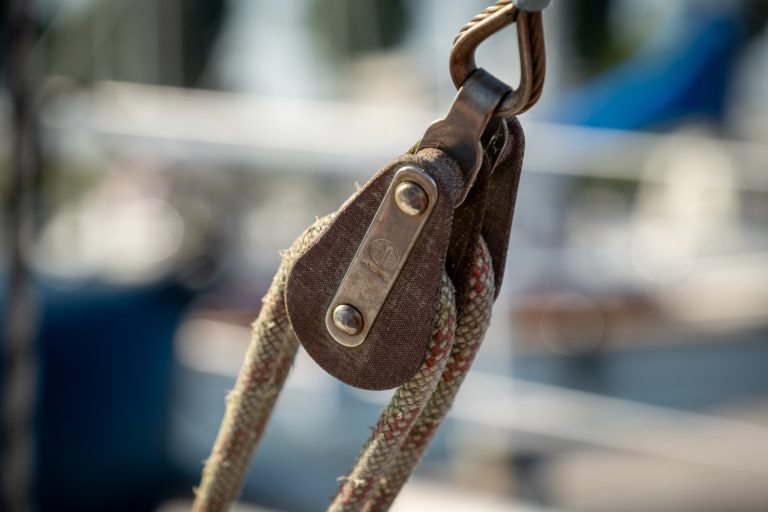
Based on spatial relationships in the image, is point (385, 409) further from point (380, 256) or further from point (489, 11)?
point (489, 11)

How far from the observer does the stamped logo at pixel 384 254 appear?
1.64 feet

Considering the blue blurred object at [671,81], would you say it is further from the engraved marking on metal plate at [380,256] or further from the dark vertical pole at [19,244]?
the engraved marking on metal plate at [380,256]

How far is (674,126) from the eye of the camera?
4195mm

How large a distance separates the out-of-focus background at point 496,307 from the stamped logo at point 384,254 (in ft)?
3.80

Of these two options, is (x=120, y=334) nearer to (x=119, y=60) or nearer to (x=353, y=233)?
(x=353, y=233)

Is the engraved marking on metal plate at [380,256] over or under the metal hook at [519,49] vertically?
under

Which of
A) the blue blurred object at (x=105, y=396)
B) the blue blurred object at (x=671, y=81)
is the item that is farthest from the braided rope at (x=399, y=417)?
the blue blurred object at (x=671, y=81)

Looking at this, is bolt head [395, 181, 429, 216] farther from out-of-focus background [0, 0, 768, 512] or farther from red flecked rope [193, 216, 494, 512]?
out-of-focus background [0, 0, 768, 512]

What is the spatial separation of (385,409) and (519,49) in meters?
0.23

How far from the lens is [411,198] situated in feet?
1.58

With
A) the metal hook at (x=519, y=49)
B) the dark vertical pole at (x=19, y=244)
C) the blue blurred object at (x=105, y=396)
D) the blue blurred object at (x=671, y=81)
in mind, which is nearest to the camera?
the metal hook at (x=519, y=49)

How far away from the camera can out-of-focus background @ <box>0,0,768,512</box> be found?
2.32 m

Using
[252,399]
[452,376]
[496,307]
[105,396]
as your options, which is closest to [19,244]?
[105,396]

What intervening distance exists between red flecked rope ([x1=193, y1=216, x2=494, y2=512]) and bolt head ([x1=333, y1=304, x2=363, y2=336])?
0.04m
